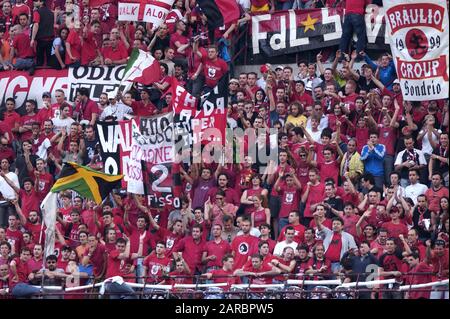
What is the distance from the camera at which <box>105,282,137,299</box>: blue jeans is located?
74.1ft

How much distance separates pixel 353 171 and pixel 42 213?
444 centimetres

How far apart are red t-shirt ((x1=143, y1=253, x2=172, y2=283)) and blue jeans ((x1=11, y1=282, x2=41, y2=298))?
145 cm

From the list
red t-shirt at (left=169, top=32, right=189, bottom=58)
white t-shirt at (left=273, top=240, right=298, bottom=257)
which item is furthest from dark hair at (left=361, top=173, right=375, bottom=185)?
red t-shirt at (left=169, top=32, right=189, bottom=58)

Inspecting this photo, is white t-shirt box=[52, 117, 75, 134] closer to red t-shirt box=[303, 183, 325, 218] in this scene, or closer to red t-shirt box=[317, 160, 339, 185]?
red t-shirt box=[317, 160, 339, 185]

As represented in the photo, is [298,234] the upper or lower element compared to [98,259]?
upper

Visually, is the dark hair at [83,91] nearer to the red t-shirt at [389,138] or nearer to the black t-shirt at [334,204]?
the red t-shirt at [389,138]

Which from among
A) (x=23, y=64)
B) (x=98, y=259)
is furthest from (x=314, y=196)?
(x=23, y=64)

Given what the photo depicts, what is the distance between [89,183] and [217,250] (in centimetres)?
227

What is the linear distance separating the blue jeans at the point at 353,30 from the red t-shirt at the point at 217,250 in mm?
4168

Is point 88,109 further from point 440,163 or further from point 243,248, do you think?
point 440,163

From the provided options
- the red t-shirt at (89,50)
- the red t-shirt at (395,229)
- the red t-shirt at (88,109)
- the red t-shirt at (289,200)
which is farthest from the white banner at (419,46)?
the red t-shirt at (89,50)

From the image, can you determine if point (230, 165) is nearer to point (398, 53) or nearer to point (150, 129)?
point (150, 129)

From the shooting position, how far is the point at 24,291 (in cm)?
2328

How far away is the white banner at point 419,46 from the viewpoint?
23.3 m
